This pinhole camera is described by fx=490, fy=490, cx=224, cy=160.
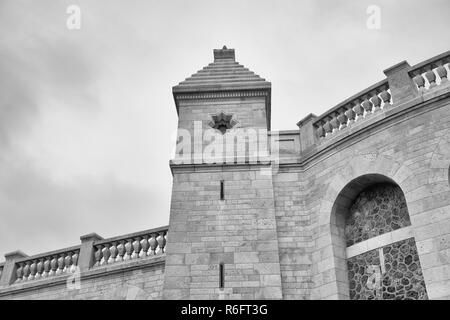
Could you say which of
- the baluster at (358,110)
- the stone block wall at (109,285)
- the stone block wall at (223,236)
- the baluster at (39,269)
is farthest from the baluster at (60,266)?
the baluster at (358,110)

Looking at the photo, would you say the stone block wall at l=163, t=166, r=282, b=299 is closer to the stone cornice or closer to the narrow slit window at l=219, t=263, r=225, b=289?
the narrow slit window at l=219, t=263, r=225, b=289

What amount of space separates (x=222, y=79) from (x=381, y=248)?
231 inches

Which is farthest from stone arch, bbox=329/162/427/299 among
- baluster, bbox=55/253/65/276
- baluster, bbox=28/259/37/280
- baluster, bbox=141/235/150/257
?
baluster, bbox=28/259/37/280

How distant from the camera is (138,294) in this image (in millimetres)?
12023

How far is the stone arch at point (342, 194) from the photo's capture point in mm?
9000

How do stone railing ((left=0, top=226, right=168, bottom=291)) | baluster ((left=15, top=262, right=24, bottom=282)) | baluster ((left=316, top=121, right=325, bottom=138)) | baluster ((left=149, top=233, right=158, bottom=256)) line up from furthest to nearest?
baluster ((left=15, top=262, right=24, bottom=282)) → stone railing ((left=0, top=226, right=168, bottom=291)) → baluster ((left=149, top=233, right=158, bottom=256)) → baluster ((left=316, top=121, right=325, bottom=138))

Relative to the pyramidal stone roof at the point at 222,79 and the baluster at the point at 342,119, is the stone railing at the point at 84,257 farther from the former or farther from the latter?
the baluster at the point at 342,119

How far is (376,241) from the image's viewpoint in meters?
9.22

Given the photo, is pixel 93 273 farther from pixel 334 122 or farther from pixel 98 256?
pixel 334 122

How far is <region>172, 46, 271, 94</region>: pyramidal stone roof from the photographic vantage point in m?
12.1

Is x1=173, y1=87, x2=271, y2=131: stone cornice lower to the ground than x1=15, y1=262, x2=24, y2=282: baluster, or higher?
higher

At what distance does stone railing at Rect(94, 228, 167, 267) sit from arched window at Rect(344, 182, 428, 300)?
510cm
